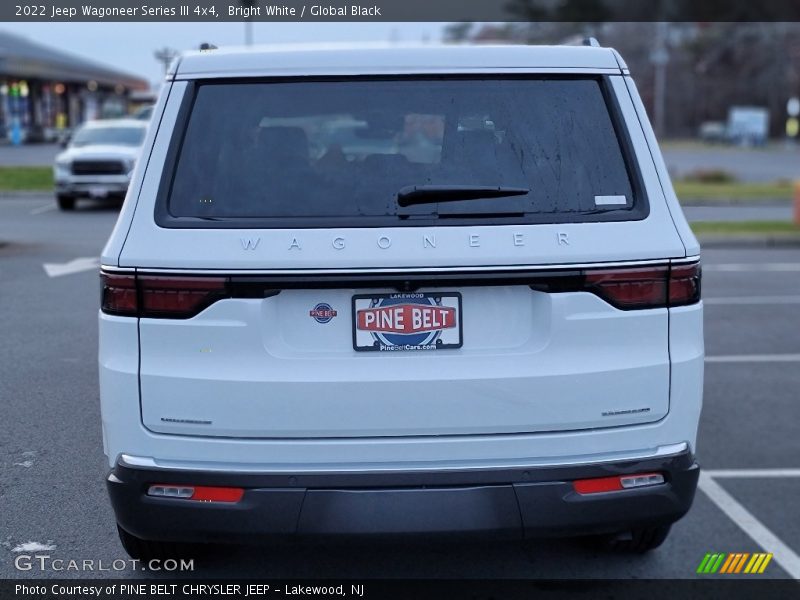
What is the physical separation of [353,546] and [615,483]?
2.88 ft

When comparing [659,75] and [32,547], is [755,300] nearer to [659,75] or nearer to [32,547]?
[32,547]

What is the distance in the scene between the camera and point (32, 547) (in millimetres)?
4121

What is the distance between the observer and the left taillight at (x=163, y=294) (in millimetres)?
3283

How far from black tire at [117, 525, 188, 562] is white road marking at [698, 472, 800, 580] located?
8.32ft

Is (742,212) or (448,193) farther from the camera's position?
(742,212)

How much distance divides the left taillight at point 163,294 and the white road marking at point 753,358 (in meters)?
5.90

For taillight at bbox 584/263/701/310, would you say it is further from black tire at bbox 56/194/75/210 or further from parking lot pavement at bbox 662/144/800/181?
parking lot pavement at bbox 662/144/800/181

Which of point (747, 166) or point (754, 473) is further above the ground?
point (754, 473)

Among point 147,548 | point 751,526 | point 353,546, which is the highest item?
point 353,546

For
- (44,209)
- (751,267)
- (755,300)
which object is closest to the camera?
(755,300)

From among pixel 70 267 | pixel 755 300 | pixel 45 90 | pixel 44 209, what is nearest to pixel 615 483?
pixel 70 267

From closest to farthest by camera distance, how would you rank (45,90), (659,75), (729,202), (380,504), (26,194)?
(380,504) → (26,194) → (729,202) → (45,90) → (659,75)

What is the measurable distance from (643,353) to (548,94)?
923 mm

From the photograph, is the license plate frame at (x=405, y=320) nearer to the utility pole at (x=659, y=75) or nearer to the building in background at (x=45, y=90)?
the building in background at (x=45, y=90)
